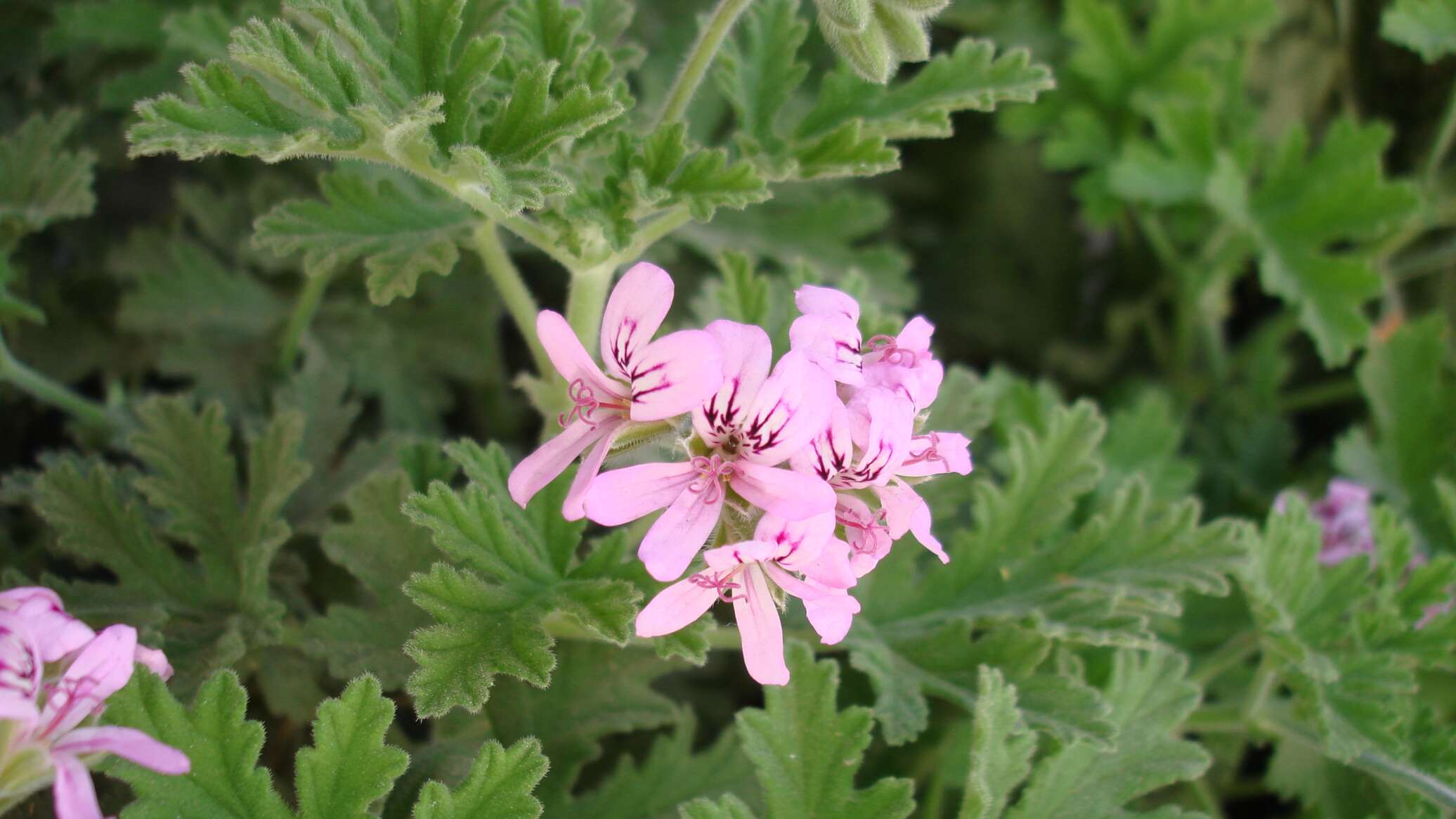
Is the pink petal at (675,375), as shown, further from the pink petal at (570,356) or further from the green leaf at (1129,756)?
the green leaf at (1129,756)

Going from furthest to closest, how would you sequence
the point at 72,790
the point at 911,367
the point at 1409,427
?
the point at 1409,427
the point at 911,367
the point at 72,790

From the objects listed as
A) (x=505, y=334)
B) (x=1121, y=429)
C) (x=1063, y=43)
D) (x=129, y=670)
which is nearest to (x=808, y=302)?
(x=129, y=670)

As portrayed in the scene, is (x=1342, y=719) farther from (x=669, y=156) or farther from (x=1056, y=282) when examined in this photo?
(x=1056, y=282)

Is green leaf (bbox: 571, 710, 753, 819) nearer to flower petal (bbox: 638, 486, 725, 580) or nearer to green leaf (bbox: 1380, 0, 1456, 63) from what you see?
flower petal (bbox: 638, 486, 725, 580)

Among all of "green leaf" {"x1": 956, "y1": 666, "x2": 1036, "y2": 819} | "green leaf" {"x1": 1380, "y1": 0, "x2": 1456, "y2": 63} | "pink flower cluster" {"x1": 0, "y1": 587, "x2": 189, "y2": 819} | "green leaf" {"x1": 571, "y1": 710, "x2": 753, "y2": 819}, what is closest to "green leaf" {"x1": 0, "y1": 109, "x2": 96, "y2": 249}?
"pink flower cluster" {"x1": 0, "y1": 587, "x2": 189, "y2": 819}

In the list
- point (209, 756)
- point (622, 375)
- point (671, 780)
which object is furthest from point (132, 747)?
point (671, 780)

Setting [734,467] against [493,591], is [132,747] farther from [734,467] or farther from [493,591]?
[734,467]
